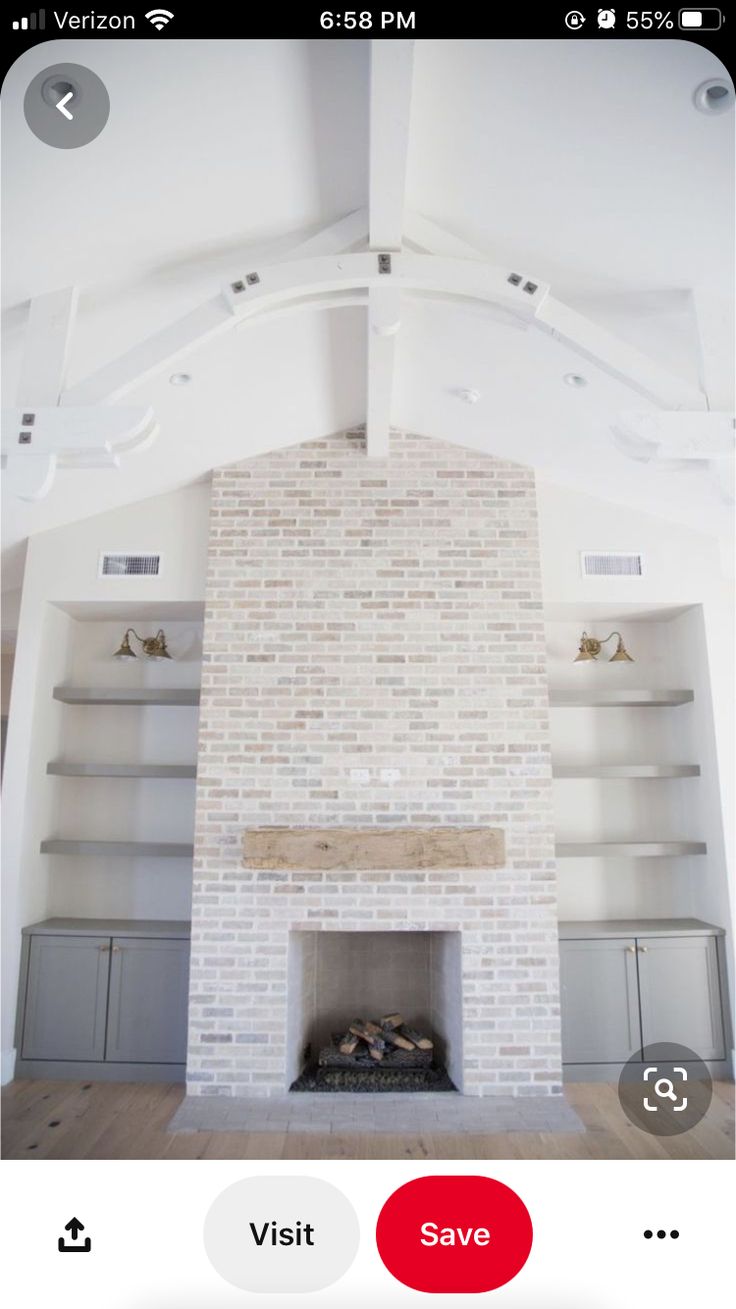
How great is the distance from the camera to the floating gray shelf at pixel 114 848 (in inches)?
145

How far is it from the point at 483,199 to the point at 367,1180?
2.46m

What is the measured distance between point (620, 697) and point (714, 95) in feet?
10.3

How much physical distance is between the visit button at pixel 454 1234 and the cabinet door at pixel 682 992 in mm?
3172

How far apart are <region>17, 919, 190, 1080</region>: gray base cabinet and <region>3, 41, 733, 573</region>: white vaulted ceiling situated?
6.72ft

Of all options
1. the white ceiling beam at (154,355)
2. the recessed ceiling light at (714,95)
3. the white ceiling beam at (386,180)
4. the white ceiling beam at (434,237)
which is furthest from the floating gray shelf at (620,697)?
the recessed ceiling light at (714,95)

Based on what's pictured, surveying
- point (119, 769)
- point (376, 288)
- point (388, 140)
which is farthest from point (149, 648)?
point (388, 140)

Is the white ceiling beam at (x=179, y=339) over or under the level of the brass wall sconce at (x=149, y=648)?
over

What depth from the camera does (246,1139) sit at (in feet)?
9.05

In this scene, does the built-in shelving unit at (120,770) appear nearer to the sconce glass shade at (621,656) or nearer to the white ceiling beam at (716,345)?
the sconce glass shade at (621,656)

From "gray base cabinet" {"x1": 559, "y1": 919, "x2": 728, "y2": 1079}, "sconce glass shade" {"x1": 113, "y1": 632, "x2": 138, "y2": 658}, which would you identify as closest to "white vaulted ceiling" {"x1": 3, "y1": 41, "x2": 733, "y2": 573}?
"sconce glass shade" {"x1": 113, "y1": 632, "x2": 138, "y2": 658}

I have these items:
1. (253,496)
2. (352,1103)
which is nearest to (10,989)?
(352,1103)

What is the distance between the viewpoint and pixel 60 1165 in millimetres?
690

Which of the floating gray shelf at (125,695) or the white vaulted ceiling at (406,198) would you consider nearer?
the white vaulted ceiling at (406,198)
